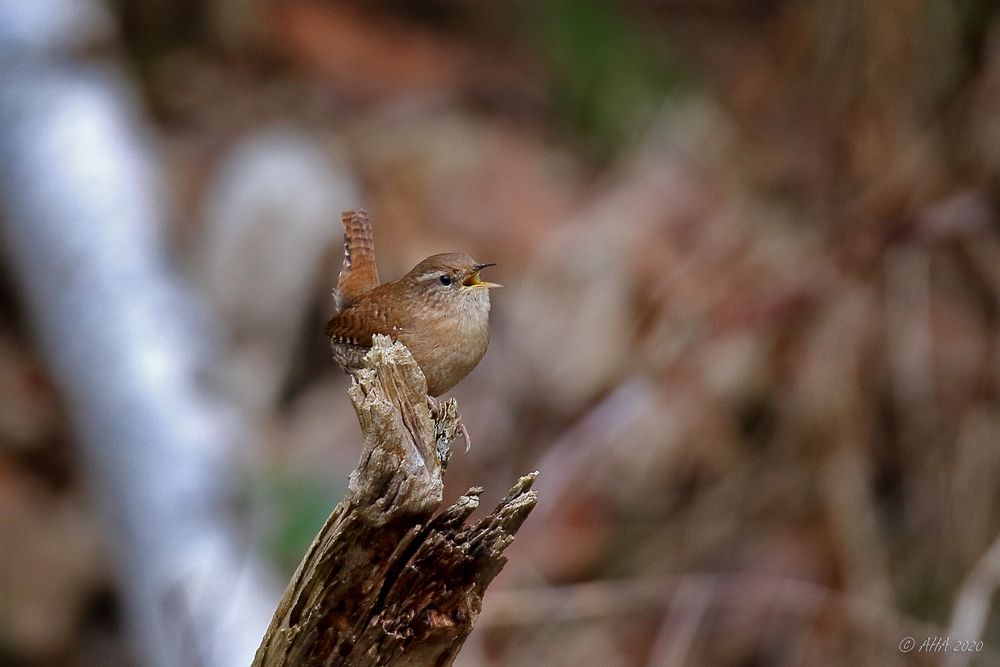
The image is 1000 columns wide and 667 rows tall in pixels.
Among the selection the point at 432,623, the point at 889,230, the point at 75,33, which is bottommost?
the point at 432,623

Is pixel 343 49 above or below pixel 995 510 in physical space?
above

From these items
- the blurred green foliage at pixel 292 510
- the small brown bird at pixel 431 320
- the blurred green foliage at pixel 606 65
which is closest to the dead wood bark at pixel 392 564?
the small brown bird at pixel 431 320

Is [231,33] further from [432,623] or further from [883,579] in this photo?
[432,623]

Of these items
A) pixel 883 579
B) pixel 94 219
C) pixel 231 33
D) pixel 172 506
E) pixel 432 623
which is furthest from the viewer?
pixel 231 33

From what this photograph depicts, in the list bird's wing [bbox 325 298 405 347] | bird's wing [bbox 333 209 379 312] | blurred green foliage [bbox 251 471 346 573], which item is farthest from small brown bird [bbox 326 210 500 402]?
blurred green foliage [bbox 251 471 346 573]

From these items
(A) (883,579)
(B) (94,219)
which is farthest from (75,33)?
(A) (883,579)

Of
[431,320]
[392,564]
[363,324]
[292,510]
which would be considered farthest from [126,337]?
[392,564]

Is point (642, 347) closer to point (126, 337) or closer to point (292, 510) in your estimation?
point (292, 510)
